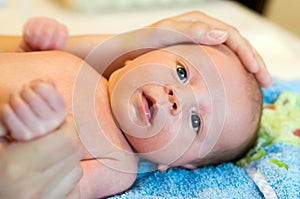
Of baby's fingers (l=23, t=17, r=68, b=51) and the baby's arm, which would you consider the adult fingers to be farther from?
baby's fingers (l=23, t=17, r=68, b=51)

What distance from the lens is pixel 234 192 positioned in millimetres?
869

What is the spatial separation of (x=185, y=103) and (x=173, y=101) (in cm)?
3

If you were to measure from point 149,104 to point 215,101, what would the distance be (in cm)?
12

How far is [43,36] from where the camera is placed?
0.98 meters

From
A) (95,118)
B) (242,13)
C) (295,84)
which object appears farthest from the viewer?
(242,13)

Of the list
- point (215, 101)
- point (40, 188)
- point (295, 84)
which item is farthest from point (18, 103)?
point (295, 84)

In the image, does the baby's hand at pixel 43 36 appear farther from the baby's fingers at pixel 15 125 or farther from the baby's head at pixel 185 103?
the baby's fingers at pixel 15 125

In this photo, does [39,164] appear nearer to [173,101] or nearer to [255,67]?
[173,101]

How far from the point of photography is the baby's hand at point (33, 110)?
57 centimetres

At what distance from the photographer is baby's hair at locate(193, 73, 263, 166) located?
3.02ft

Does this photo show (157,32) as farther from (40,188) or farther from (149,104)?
(40,188)

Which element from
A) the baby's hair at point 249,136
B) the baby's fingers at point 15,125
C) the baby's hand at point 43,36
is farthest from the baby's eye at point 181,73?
the baby's fingers at point 15,125

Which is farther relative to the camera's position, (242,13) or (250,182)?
(242,13)

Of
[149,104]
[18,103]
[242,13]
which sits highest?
[18,103]
